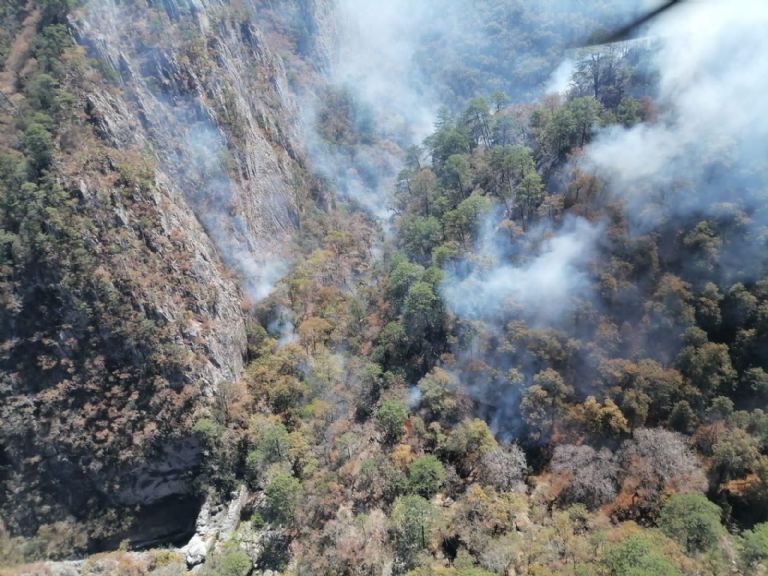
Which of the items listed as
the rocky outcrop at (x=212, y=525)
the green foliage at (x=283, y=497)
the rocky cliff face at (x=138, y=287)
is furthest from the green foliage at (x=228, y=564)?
the rocky cliff face at (x=138, y=287)

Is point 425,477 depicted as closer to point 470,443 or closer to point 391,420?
point 470,443

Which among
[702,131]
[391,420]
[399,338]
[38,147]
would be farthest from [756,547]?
[38,147]

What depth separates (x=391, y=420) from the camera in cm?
4725

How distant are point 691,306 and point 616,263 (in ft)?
24.7

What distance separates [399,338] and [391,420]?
1037 cm

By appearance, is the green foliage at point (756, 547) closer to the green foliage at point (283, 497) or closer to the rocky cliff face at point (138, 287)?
the green foliage at point (283, 497)

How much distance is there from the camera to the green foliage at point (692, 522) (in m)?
35.1

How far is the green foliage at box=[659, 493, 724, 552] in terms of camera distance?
3512 centimetres

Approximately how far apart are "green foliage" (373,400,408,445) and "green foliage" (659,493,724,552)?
863 inches

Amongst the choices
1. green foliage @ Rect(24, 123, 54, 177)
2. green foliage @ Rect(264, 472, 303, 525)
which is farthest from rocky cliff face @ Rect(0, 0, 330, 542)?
green foliage @ Rect(264, 472, 303, 525)

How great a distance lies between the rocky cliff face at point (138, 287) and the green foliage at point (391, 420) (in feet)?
58.5

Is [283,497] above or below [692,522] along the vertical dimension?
below

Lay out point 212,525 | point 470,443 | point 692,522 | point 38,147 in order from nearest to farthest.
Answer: point 692,522 < point 470,443 < point 212,525 < point 38,147

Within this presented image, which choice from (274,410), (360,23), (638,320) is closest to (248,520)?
(274,410)
